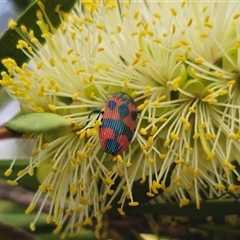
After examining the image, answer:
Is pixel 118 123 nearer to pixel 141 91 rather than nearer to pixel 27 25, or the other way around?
pixel 141 91

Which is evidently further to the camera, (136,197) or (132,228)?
(132,228)

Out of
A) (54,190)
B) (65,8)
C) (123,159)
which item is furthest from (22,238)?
(65,8)

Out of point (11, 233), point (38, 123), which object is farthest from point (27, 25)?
point (11, 233)

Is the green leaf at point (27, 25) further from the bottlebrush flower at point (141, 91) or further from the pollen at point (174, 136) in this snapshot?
the pollen at point (174, 136)

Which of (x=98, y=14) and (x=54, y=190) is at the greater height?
(x=98, y=14)

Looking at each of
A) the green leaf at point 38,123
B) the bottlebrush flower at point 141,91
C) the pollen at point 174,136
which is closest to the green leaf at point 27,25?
the bottlebrush flower at point 141,91

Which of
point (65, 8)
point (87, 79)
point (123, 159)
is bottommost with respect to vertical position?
point (123, 159)

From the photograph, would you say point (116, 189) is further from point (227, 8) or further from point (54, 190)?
point (227, 8)
